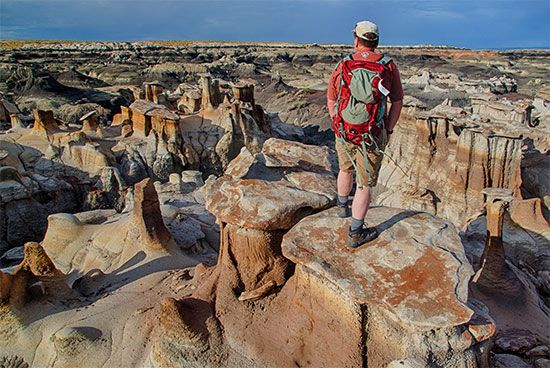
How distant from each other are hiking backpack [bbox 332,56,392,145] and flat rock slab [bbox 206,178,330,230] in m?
0.96

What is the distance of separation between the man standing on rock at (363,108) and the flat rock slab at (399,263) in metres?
0.19

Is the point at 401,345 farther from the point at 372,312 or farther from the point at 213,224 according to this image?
the point at 213,224

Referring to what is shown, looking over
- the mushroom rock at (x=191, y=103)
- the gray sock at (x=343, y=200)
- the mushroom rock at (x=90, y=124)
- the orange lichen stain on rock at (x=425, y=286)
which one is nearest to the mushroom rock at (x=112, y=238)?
the gray sock at (x=343, y=200)

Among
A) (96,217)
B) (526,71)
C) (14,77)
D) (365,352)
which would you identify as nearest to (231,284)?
(365,352)

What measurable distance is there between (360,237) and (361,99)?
1.16 m

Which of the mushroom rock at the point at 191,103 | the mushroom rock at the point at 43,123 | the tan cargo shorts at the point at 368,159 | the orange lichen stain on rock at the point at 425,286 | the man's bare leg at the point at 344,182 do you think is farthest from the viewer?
the mushroom rock at the point at 191,103

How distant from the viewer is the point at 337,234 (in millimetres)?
3957

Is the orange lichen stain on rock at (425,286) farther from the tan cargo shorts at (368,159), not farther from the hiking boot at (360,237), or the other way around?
the tan cargo shorts at (368,159)

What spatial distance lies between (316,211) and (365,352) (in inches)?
56.2

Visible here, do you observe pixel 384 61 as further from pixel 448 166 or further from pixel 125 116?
pixel 125 116

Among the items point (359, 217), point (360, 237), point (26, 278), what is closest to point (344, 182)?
point (359, 217)

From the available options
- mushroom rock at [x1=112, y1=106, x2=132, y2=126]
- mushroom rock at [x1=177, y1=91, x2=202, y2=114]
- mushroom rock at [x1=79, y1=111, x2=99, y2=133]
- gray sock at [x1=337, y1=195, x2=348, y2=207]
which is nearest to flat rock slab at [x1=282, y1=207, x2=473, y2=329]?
gray sock at [x1=337, y1=195, x2=348, y2=207]

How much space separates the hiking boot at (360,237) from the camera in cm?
374

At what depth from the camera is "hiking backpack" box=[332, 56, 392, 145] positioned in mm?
3379
